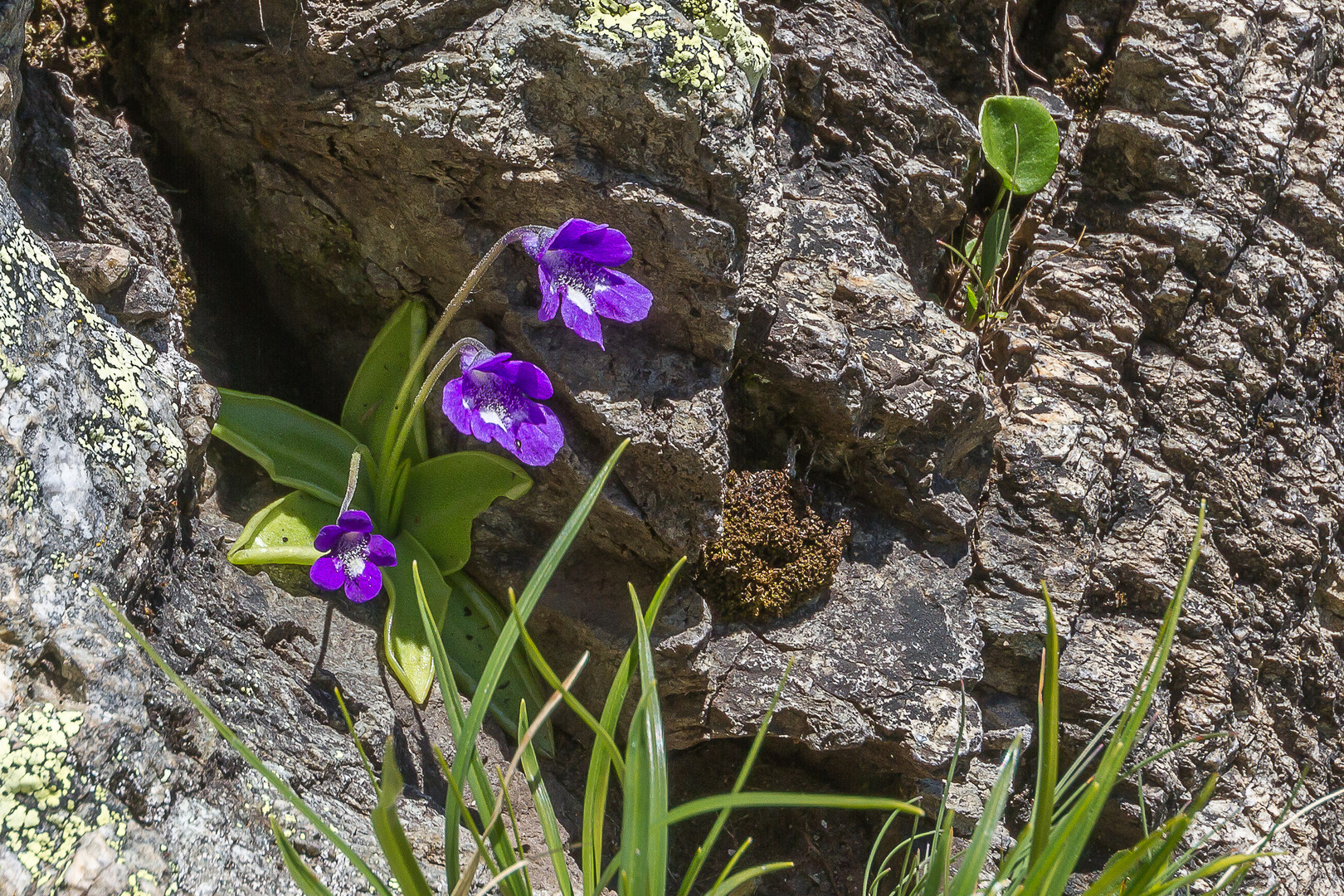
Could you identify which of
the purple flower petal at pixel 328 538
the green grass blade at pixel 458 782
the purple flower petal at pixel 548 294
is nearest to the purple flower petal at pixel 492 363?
the purple flower petal at pixel 548 294

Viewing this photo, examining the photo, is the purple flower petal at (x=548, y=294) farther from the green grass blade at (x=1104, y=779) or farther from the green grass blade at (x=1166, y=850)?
the green grass blade at (x=1166, y=850)

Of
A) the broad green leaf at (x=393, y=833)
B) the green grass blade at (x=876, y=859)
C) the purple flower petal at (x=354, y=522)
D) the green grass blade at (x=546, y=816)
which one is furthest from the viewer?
the purple flower petal at (x=354, y=522)

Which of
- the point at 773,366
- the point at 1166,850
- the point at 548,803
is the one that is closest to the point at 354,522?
the point at 548,803

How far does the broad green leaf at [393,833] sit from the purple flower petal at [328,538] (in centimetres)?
112

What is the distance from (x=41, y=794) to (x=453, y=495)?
1356 mm

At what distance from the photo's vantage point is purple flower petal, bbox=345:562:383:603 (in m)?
2.32

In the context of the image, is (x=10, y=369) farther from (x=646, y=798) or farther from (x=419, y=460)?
(x=646, y=798)

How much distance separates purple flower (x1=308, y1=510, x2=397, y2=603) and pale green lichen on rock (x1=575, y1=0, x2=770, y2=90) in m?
1.41

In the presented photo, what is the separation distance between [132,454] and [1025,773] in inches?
117

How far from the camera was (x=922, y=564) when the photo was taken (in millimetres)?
2990

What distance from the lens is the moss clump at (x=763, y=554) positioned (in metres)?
2.79

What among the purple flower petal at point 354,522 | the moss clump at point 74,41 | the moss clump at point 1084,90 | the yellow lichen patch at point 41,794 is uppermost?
the moss clump at point 1084,90

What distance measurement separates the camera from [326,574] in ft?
7.39

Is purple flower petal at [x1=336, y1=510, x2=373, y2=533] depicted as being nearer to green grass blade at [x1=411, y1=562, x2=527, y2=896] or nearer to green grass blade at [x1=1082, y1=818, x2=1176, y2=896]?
green grass blade at [x1=411, y1=562, x2=527, y2=896]
